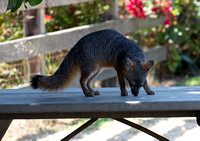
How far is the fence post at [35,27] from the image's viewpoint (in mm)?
4969

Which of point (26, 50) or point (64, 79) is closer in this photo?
point (64, 79)

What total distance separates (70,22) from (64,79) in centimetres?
296

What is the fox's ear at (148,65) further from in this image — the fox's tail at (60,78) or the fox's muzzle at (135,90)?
the fox's tail at (60,78)

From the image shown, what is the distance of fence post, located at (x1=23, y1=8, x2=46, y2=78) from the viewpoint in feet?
16.3

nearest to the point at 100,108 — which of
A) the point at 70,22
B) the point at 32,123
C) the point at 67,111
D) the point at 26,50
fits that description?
the point at 67,111

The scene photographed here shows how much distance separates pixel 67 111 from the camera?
2.75 meters

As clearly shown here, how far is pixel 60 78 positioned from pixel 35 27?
1850 mm

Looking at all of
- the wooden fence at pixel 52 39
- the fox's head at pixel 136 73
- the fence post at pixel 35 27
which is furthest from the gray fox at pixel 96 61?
the fence post at pixel 35 27

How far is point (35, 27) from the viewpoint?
5.06m

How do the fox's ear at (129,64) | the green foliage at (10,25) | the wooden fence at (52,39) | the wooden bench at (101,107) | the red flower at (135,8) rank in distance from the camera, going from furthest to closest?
1. the red flower at (135,8)
2. the green foliage at (10,25)
3. the wooden fence at (52,39)
4. the fox's ear at (129,64)
5. the wooden bench at (101,107)

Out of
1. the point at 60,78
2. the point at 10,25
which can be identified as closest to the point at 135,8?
the point at 10,25

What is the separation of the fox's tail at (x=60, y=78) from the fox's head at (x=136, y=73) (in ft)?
1.99

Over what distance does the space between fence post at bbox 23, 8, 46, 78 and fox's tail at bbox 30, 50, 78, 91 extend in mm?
1654

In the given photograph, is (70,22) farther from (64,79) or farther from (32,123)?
(64,79)
